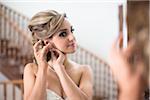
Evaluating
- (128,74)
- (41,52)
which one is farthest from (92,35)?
(128,74)

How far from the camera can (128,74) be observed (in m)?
0.46

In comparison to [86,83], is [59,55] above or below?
above

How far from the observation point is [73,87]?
1.13m

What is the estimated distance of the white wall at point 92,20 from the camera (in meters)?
5.55

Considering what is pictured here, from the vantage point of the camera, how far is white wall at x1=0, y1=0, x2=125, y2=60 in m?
5.55

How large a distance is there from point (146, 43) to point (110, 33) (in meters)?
5.14

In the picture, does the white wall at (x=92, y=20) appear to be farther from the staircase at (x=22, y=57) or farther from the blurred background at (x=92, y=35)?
the staircase at (x=22, y=57)

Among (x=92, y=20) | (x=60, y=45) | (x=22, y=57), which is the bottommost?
(x=22, y=57)

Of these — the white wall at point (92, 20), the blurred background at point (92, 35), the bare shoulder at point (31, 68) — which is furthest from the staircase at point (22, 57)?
the bare shoulder at point (31, 68)

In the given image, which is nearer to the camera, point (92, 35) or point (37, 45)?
point (37, 45)

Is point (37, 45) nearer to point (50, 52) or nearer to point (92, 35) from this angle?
point (50, 52)

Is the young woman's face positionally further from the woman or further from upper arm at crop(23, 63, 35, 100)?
upper arm at crop(23, 63, 35, 100)

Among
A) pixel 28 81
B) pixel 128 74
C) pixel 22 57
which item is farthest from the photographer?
pixel 22 57

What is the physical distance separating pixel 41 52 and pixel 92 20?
4.53 metres
